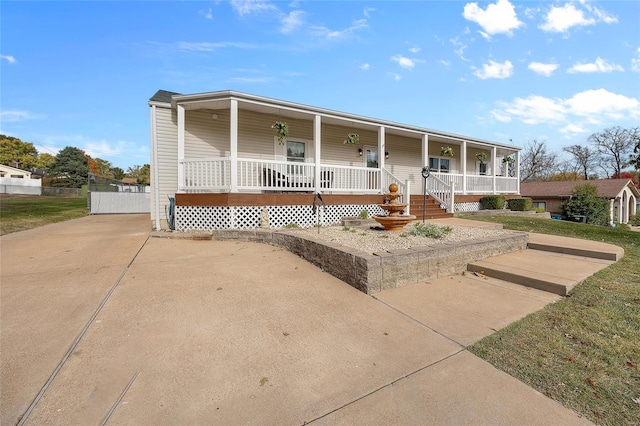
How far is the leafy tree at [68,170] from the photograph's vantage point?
46906mm

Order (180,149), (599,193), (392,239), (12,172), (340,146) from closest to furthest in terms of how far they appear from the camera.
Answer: (392,239) < (180,149) < (340,146) < (599,193) < (12,172)

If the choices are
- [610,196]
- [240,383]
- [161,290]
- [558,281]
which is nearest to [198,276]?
[161,290]

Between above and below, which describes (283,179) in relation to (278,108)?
below

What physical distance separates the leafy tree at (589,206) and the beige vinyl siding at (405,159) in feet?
44.2

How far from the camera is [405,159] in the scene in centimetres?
1354

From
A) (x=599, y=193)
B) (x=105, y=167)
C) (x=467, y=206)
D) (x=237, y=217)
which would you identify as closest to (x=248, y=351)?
(x=237, y=217)

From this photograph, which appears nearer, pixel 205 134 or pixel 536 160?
pixel 205 134

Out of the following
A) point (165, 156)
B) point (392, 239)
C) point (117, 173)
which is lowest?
point (392, 239)

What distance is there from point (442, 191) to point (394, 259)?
326 inches

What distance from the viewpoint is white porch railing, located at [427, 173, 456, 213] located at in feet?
35.4

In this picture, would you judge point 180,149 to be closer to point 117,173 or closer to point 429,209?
point 429,209

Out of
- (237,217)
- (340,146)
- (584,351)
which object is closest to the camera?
(584,351)

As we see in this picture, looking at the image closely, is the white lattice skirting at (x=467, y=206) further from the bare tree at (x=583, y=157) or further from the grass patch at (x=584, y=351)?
the bare tree at (x=583, y=157)

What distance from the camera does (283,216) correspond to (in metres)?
8.07
